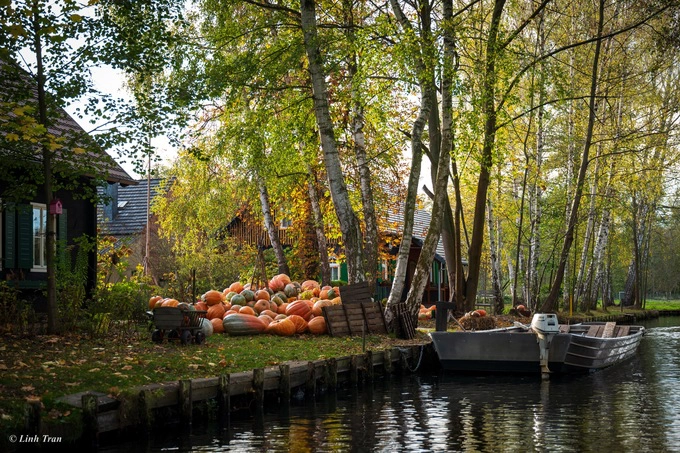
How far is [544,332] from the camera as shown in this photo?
61.4 ft

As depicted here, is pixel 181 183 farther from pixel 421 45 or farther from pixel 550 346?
pixel 550 346

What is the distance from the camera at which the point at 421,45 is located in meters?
20.9

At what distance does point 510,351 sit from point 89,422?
11387 millimetres

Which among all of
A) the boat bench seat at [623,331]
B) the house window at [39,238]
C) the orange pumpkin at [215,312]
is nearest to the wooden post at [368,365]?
the orange pumpkin at [215,312]

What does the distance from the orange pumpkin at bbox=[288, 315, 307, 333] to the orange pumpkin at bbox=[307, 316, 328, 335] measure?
131mm

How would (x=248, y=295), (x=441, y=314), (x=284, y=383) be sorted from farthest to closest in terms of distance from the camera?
(x=248, y=295), (x=441, y=314), (x=284, y=383)

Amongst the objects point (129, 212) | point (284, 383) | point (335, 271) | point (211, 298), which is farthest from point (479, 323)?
point (129, 212)

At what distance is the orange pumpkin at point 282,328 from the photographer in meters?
20.3

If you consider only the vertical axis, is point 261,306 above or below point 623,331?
above

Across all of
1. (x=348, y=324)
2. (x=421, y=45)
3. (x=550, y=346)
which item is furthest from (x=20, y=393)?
(x=421, y=45)

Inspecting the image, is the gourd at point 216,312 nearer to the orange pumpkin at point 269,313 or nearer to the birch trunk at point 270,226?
the orange pumpkin at point 269,313

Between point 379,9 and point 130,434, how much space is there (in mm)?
16846

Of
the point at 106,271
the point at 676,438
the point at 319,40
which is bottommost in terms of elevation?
the point at 676,438

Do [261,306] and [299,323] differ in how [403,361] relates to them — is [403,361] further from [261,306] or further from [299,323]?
[261,306]
